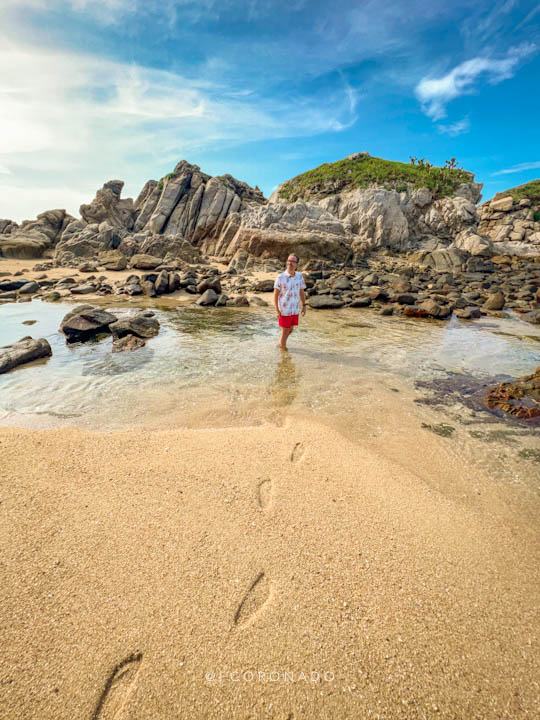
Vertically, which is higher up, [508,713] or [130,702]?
[130,702]

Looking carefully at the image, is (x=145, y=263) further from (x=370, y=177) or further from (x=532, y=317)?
(x=370, y=177)

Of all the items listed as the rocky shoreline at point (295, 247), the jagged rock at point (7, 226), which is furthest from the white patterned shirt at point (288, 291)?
the jagged rock at point (7, 226)

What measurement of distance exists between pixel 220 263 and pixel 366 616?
30.0 meters

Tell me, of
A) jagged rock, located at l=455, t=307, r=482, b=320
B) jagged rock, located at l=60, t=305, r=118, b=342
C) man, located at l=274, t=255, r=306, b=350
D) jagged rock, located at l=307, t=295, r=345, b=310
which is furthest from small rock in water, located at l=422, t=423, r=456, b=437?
jagged rock, located at l=455, t=307, r=482, b=320

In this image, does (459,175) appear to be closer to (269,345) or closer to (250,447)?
(269,345)

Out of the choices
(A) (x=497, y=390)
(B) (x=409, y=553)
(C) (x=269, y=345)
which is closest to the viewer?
(B) (x=409, y=553)

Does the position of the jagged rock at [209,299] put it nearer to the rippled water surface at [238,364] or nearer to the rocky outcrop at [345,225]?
the rippled water surface at [238,364]

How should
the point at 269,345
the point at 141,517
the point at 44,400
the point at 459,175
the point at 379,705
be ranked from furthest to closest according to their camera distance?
the point at 459,175
the point at 269,345
the point at 44,400
the point at 141,517
the point at 379,705

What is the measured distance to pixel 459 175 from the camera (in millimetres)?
48844

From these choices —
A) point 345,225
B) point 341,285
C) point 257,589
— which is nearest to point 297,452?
point 257,589

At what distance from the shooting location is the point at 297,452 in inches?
148

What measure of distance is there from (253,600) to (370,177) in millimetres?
55018

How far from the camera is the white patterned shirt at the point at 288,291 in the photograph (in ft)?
25.2

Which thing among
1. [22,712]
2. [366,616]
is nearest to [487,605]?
[366,616]
